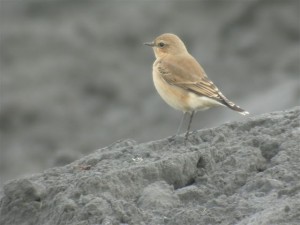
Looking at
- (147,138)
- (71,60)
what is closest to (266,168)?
(147,138)

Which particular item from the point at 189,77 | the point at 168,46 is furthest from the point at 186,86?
the point at 168,46

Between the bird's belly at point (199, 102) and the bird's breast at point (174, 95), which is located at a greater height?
the bird's breast at point (174, 95)

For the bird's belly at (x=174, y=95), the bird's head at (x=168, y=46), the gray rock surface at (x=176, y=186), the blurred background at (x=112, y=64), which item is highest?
the blurred background at (x=112, y=64)

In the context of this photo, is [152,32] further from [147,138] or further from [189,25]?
[147,138]

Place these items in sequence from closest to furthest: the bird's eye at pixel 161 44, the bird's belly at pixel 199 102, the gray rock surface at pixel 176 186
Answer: the gray rock surface at pixel 176 186 → the bird's belly at pixel 199 102 → the bird's eye at pixel 161 44

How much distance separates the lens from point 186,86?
10.8 m

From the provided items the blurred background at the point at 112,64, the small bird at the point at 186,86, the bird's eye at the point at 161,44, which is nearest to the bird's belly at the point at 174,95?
the small bird at the point at 186,86

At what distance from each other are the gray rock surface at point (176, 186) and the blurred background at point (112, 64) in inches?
391

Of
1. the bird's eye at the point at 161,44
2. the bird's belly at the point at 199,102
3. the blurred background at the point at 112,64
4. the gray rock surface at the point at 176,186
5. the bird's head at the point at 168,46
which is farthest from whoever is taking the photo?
the blurred background at the point at 112,64

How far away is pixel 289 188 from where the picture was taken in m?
7.47

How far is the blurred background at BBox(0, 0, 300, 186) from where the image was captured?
20.1 meters

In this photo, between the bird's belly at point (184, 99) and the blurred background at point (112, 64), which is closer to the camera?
the bird's belly at point (184, 99)

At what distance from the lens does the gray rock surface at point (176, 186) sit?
7.42 metres

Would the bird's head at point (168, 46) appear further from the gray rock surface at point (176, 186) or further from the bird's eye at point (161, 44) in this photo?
the gray rock surface at point (176, 186)
